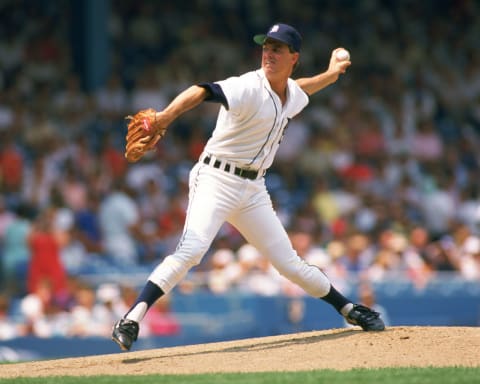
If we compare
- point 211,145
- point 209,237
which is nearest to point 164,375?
point 209,237

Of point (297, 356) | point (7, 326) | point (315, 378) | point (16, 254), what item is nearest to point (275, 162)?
point (16, 254)

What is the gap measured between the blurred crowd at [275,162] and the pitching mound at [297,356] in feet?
13.9

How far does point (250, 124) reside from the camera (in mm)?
6559

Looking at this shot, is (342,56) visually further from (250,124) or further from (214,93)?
(214,93)

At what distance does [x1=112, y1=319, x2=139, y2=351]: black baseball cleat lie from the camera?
6.32 m

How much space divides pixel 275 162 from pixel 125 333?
8682mm

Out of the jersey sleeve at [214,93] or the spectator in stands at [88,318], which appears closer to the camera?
the jersey sleeve at [214,93]

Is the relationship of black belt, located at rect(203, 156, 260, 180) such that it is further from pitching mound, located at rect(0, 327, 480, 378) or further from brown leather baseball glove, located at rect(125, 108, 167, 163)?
pitching mound, located at rect(0, 327, 480, 378)

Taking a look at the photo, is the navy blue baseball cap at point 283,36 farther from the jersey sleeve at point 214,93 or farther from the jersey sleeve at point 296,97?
the jersey sleeve at point 214,93

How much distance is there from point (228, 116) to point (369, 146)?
367 inches

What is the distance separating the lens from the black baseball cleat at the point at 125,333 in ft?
20.7

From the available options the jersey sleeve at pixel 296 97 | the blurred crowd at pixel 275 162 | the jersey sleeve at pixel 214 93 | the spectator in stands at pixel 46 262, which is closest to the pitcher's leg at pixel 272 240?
the jersey sleeve at pixel 296 97

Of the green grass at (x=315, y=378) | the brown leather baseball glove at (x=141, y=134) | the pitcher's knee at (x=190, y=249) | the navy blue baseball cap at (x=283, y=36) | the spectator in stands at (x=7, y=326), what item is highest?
the navy blue baseball cap at (x=283, y=36)

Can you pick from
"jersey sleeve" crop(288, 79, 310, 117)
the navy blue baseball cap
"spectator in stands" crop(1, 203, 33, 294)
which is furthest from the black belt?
"spectator in stands" crop(1, 203, 33, 294)
